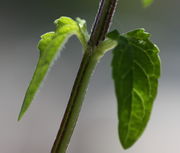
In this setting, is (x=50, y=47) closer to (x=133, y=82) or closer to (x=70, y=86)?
(x=133, y=82)

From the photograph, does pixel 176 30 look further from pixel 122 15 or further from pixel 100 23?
pixel 100 23

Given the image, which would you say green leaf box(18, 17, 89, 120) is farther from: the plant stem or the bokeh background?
the bokeh background

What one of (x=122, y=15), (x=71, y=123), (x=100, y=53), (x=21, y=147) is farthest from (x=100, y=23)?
(x=122, y=15)

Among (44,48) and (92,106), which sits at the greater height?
(92,106)

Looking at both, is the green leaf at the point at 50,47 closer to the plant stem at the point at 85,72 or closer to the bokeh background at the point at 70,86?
the plant stem at the point at 85,72

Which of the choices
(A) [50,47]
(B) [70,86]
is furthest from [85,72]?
(B) [70,86]
